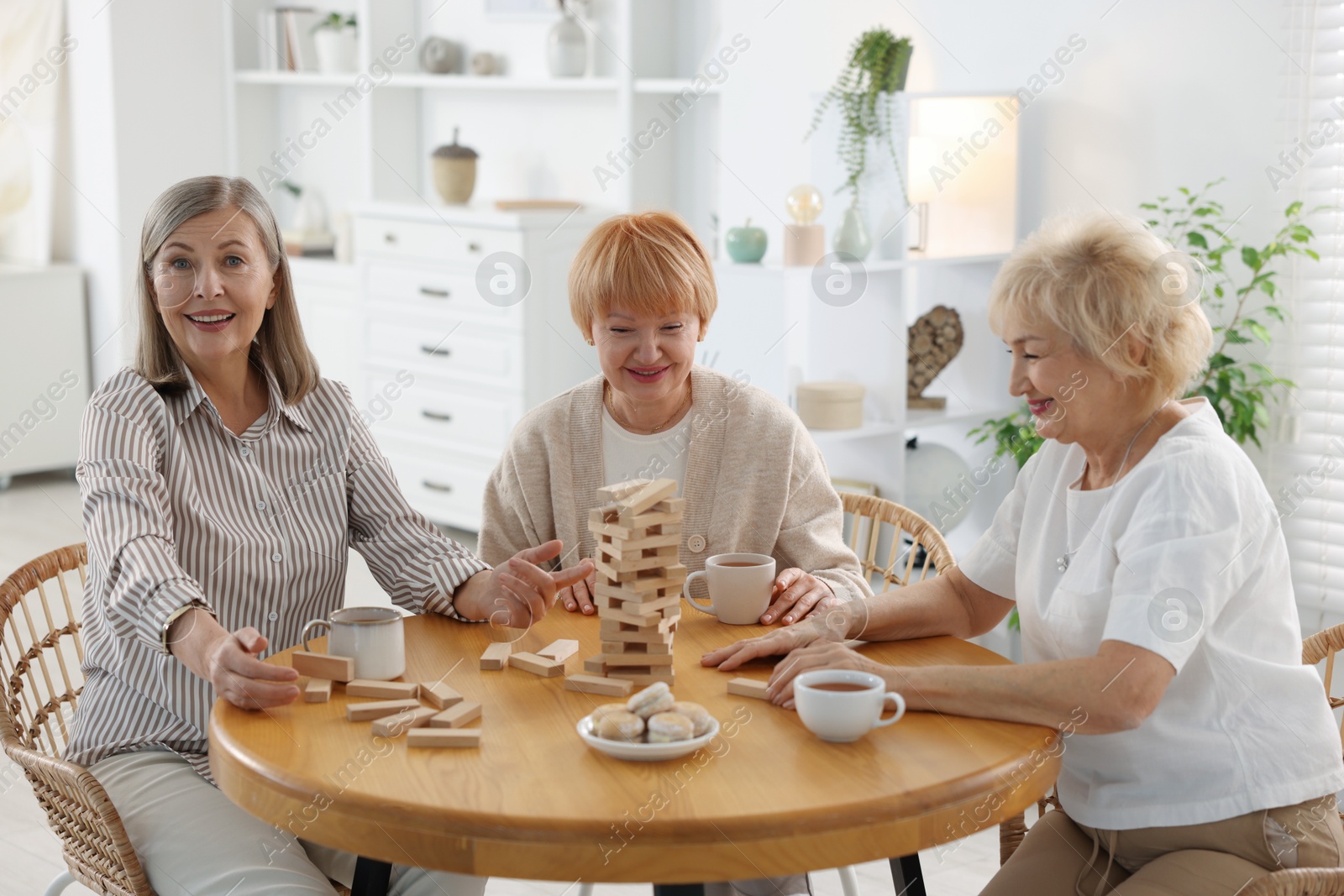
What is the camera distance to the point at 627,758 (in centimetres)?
141

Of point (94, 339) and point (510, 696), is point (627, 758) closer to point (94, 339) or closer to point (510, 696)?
point (510, 696)

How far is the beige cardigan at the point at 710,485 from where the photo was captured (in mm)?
2119

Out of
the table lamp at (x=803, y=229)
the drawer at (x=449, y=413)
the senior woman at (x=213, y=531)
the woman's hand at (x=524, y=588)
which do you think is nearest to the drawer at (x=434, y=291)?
the drawer at (x=449, y=413)

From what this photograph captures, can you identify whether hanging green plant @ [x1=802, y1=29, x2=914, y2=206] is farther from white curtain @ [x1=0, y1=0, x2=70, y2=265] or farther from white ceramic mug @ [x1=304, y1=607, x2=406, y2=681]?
white curtain @ [x1=0, y1=0, x2=70, y2=265]

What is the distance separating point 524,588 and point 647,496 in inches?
14.4

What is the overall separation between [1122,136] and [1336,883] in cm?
285

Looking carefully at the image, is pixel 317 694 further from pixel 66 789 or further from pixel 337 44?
pixel 337 44

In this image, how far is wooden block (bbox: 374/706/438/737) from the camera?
58.2 inches

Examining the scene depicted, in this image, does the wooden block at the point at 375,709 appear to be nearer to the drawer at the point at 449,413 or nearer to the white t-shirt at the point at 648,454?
the white t-shirt at the point at 648,454

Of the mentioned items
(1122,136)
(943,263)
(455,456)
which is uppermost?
(1122,136)

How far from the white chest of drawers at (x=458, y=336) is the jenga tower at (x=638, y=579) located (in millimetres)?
3151

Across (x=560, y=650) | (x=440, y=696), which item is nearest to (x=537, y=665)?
(x=560, y=650)

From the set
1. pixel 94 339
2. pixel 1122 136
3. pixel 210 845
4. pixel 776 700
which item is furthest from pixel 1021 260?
pixel 94 339

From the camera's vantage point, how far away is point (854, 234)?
3.92 m
